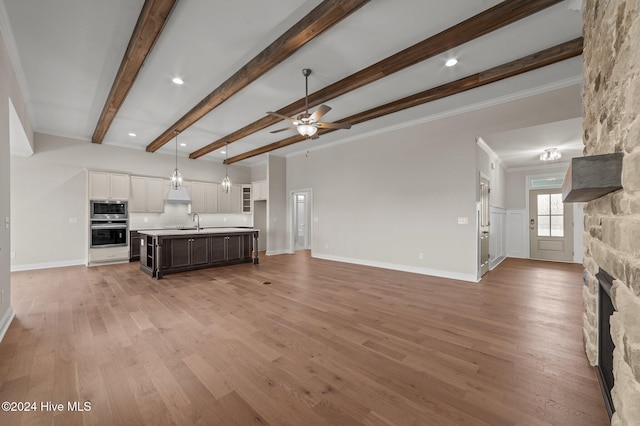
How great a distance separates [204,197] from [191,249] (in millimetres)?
3113

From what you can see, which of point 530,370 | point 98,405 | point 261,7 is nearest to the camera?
point 98,405

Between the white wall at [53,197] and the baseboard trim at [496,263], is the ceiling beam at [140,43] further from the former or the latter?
the baseboard trim at [496,263]

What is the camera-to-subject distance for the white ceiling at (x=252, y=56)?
254 centimetres

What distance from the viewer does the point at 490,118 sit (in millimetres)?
4461

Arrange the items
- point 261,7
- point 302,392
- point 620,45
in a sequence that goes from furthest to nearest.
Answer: point 261,7 < point 302,392 < point 620,45

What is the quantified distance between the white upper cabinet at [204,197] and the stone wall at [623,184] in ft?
27.9

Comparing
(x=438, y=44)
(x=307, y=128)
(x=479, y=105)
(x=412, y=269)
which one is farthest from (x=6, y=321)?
(x=479, y=105)

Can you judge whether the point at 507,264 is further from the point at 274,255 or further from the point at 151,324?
the point at 151,324

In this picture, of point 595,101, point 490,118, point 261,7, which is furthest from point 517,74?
point 261,7

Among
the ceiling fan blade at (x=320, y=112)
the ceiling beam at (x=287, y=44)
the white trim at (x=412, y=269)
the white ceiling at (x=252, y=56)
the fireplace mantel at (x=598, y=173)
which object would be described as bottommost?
the white trim at (x=412, y=269)

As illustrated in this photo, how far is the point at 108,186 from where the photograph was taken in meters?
6.40

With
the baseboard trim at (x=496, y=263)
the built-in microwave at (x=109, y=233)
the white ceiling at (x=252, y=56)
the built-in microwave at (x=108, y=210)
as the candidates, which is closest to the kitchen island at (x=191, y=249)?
the built-in microwave at (x=109, y=233)

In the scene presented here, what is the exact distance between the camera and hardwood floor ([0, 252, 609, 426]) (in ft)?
5.35

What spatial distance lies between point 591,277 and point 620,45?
1.81 metres
